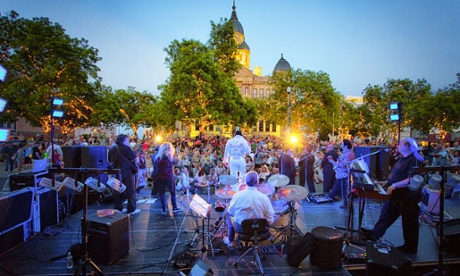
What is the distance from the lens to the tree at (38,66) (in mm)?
22000

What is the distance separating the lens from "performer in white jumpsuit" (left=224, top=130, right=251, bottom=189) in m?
7.65

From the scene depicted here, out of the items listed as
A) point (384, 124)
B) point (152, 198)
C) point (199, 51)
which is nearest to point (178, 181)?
point (152, 198)

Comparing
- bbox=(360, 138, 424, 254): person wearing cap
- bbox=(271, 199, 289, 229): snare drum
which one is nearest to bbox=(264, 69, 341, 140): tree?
bbox=(271, 199, 289, 229): snare drum

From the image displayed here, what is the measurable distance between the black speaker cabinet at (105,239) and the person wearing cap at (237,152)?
12.8ft

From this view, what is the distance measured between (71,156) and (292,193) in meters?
6.85

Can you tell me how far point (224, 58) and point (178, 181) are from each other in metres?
21.1

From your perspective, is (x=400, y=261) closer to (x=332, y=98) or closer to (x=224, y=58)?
(x=224, y=58)

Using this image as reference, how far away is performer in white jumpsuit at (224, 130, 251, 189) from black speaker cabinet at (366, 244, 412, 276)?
4.36 m

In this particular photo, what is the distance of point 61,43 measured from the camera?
22.8 metres

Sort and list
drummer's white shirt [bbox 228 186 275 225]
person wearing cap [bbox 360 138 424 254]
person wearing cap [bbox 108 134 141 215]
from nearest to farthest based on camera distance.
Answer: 1. drummer's white shirt [bbox 228 186 275 225]
2. person wearing cap [bbox 360 138 424 254]
3. person wearing cap [bbox 108 134 141 215]

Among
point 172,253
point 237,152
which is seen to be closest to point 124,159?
point 172,253

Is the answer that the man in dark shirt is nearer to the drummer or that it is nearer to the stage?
the stage

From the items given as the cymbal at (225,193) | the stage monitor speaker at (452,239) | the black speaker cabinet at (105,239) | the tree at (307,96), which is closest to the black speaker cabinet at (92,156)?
the black speaker cabinet at (105,239)

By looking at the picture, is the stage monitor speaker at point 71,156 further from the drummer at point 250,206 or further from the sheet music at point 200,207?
the drummer at point 250,206
